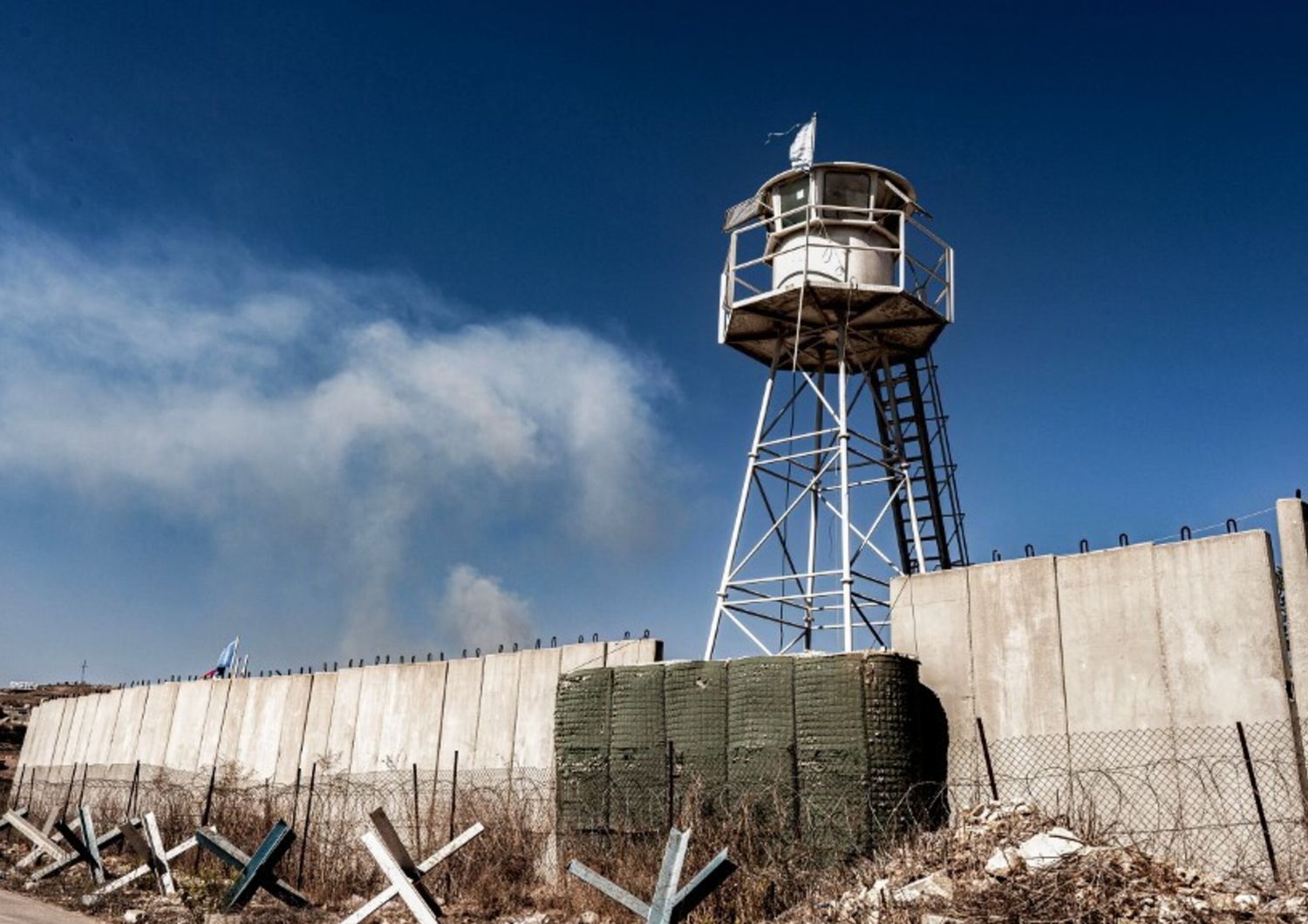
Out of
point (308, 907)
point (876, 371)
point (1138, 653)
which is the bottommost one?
point (308, 907)

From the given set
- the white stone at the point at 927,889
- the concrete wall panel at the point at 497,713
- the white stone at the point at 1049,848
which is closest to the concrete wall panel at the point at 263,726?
the concrete wall panel at the point at 497,713

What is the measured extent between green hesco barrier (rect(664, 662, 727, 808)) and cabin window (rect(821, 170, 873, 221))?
793 centimetres

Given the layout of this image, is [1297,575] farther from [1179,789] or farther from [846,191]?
[846,191]

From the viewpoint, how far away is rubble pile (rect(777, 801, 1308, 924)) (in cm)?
920

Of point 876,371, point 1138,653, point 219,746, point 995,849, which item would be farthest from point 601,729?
point 219,746

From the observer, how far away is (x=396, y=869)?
A: 38.9ft

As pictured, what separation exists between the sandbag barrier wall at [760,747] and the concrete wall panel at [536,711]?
836 mm

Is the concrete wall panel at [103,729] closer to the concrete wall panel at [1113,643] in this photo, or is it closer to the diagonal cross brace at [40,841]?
the diagonal cross brace at [40,841]

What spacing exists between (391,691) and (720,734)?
738 cm

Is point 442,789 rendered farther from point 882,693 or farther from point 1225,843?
point 1225,843

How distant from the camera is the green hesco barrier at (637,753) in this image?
13609mm

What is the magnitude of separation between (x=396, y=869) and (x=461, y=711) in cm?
543

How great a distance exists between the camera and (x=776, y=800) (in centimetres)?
1249

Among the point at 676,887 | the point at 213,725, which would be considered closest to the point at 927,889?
the point at 676,887
